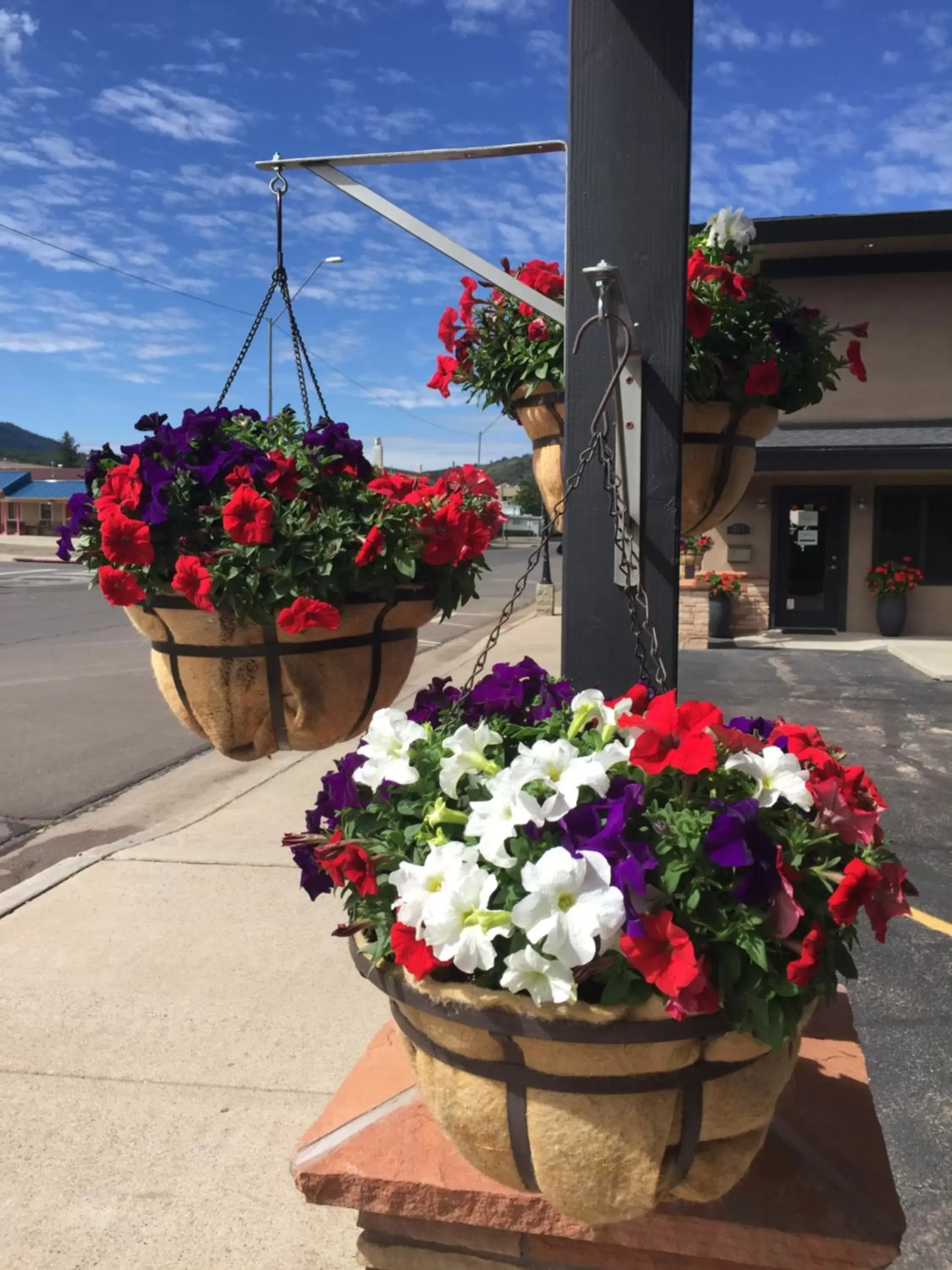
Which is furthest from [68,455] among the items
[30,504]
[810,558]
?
[810,558]

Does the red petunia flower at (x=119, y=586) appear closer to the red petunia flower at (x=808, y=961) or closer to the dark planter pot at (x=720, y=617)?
the red petunia flower at (x=808, y=961)

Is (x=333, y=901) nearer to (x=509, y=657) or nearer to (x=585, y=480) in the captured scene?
(x=585, y=480)

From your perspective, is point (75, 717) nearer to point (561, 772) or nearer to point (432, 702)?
point (432, 702)

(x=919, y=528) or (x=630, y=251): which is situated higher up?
(x=630, y=251)

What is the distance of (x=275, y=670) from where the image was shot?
1.77 meters

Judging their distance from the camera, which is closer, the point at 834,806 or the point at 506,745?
the point at 834,806

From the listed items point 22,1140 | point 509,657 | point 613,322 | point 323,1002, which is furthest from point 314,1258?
point 509,657

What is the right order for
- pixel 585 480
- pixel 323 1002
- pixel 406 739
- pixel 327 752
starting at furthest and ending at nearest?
1. pixel 327 752
2. pixel 323 1002
3. pixel 585 480
4. pixel 406 739

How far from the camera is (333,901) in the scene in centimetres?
427

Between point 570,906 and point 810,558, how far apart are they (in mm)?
14285

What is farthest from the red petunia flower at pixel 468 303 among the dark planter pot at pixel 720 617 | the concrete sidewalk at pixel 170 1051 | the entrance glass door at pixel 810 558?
the entrance glass door at pixel 810 558

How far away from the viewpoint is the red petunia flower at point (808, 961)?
1.08 meters

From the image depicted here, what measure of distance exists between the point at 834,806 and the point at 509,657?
1035 centimetres

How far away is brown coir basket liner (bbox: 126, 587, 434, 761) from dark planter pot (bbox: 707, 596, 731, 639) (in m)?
12.2
